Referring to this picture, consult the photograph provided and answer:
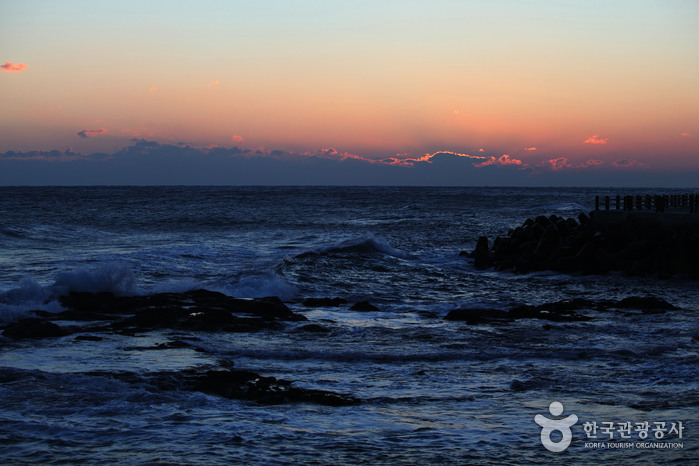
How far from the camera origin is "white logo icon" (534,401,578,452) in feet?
19.0

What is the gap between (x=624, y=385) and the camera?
771 cm

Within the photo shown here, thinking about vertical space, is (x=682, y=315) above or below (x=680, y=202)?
below

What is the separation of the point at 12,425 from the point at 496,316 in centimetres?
877

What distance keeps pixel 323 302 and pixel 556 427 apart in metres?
9.16

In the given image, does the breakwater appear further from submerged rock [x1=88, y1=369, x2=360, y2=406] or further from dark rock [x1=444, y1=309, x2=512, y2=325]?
submerged rock [x1=88, y1=369, x2=360, y2=406]

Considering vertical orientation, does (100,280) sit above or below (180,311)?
above

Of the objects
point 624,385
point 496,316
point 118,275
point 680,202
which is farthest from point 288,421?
point 680,202

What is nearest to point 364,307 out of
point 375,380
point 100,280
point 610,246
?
point 375,380

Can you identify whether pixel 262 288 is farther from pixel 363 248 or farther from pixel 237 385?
pixel 363 248

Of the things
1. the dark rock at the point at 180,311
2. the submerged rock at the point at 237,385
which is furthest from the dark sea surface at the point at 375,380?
the dark rock at the point at 180,311

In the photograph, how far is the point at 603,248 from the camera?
21.8 m

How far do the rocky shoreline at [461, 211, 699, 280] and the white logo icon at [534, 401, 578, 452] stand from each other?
1386cm

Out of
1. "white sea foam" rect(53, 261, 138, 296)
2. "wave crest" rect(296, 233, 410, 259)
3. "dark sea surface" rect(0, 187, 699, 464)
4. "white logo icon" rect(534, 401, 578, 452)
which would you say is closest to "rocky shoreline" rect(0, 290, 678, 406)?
"dark sea surface" rect(0, 187, 699, 464)

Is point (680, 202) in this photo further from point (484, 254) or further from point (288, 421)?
point (288, 421)
